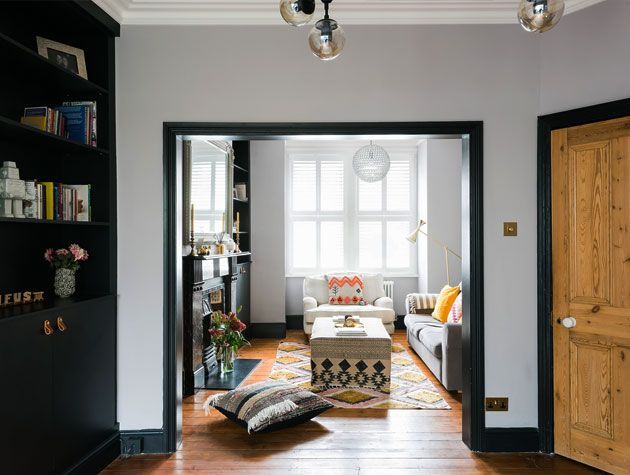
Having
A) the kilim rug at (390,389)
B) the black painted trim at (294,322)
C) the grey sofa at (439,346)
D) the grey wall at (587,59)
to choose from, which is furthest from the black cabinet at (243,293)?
the grey wall at (587,59)

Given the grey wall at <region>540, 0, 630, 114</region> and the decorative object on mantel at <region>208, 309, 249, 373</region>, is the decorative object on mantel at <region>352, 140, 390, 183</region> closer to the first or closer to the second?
the decorative object on mantel at <region>208, 309, 249, 373</region>

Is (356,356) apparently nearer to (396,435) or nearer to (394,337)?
(396,435)

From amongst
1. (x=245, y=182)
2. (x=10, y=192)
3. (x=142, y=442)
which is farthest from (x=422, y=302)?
(x=10, y=192)

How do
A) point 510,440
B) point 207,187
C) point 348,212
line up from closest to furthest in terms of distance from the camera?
point 510,440
point 207,187
point 348,212

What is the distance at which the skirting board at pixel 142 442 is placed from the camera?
3.07m

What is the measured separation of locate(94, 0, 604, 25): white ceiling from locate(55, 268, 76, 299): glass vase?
168 centimetres

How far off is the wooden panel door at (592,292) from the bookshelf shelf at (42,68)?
3028mm

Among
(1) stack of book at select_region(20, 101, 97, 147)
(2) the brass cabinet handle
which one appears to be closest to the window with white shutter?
(1) stack of book at select_region(20, 101, 97, 147)

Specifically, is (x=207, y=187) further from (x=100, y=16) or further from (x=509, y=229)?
(x=509, y=229)

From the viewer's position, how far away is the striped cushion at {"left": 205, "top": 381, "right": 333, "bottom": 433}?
3.34m

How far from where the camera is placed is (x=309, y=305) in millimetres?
6395

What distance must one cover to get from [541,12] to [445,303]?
14.2ft

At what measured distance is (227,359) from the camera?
15.9 ft

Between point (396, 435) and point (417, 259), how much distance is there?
433 cm
